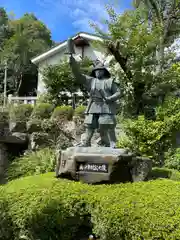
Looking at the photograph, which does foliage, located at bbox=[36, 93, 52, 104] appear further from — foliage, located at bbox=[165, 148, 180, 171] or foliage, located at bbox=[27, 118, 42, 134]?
foliage, located at bbox=[165, 148, 180, 171]

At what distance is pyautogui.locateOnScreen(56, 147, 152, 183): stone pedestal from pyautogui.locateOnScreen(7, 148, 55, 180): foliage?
249 centimetres

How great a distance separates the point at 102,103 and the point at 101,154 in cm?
114

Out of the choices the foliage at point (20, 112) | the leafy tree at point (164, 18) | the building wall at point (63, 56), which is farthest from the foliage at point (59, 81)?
the leafy tree at point (164, 18)

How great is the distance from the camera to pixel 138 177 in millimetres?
5914

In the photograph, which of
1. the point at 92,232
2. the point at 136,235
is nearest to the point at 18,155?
the point at 92,232

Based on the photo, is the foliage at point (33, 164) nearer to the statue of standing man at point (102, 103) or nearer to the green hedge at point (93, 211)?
the statue of standing man at point (102, 103)

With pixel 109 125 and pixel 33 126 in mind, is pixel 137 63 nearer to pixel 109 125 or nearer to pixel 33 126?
pixel 33 126

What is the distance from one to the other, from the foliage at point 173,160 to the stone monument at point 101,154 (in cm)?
360

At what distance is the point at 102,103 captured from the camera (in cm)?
649

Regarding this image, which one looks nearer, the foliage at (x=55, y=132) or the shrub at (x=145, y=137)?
the shrub at (x=145, y=137)

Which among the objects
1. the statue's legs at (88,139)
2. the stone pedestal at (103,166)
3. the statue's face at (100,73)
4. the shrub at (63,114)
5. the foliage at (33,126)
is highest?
the statue's face at (100,73)

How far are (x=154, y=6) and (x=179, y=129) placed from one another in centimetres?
634

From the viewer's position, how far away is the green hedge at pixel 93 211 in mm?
4121

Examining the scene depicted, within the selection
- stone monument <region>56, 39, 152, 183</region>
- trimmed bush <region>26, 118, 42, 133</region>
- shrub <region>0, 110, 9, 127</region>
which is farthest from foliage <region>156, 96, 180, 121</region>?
shrub <region>0, 110, 9, 127</region>
